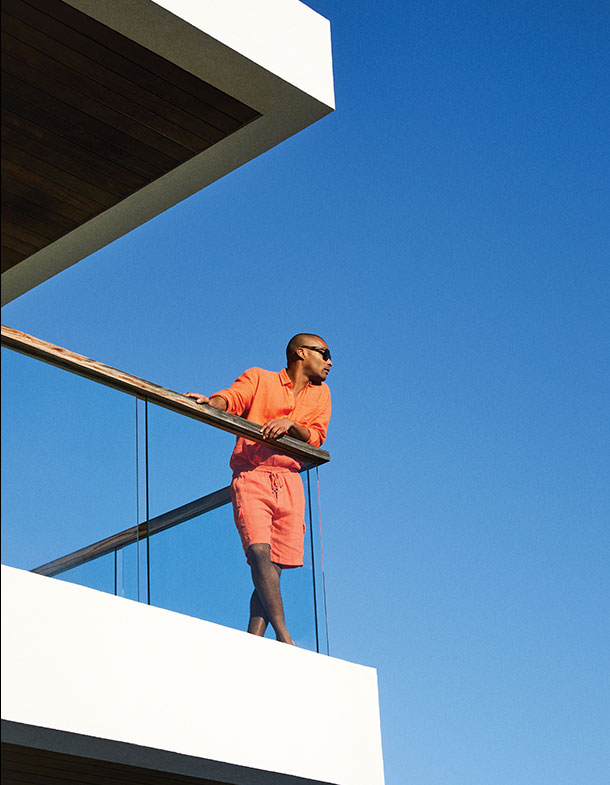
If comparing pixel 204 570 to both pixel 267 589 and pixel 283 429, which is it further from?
pixel 283 429

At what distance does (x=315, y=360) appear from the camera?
641cm

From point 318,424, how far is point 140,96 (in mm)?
1842

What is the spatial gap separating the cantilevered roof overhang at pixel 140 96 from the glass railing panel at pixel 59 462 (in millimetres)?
1283

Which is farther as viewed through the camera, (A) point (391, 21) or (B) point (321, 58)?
(A) point (391, 21)

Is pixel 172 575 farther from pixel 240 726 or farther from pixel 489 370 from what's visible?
pixel 489 370

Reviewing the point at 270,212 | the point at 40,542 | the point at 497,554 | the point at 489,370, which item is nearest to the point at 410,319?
the point at 489,370

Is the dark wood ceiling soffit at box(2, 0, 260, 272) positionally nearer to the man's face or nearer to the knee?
the man's face

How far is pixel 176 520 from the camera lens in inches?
214

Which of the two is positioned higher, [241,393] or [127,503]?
[241,393]

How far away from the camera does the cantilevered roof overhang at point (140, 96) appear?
5.26m

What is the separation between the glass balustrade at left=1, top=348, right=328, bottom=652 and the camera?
15.8ft

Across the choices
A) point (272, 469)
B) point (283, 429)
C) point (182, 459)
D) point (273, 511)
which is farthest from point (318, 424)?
point (182, 459)

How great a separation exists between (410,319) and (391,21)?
494 centimetres

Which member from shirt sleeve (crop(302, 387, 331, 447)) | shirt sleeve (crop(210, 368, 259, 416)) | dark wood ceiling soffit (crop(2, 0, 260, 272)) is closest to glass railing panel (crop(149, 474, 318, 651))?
shirt sleeve (crop(210, 368, 259, 416))
